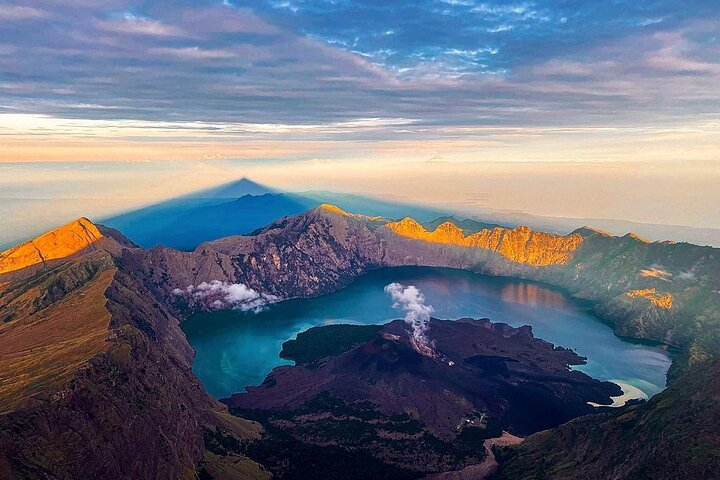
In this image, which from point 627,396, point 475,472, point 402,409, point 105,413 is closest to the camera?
point 105,413

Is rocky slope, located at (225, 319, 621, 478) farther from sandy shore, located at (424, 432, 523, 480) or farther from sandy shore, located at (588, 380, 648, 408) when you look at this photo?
sandy shore, located at (588, 380, 648, 408)

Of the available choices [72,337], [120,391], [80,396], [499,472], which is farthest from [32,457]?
[499,472]

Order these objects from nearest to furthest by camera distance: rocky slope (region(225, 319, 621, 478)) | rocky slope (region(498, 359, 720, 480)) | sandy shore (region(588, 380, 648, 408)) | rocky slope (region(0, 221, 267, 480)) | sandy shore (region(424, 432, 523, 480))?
rocky slope (region(0, 221, 267, 480))
rocky slope (region(498, 359, 720, 480))
sandy shore (region(424, 432, 523, 480))
rocky slope (region(225, 319, 621, 478))
sandy shore (region(588, 380, 648, 408))

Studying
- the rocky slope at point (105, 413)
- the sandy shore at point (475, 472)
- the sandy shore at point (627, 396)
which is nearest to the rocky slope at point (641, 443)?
the sandy shore at point (475, 472)

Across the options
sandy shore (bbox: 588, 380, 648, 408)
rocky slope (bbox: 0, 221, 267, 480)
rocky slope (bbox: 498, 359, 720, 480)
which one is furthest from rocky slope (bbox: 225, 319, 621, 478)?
rocky slope (bbox: 498, 359, 720, 480)

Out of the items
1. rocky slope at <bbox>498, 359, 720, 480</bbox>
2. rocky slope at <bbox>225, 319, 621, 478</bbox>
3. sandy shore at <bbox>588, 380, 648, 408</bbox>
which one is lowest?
rocky slope at <bbox>225, 319, 621, 478</bbox>

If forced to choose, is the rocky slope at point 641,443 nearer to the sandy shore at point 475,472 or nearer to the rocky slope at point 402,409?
the sandy shore at point 475,472

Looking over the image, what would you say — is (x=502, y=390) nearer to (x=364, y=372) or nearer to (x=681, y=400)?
(x=364, y=372)

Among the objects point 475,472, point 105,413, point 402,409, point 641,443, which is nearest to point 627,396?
point 402,409

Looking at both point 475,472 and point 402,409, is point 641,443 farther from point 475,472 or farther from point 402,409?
point 402,409
